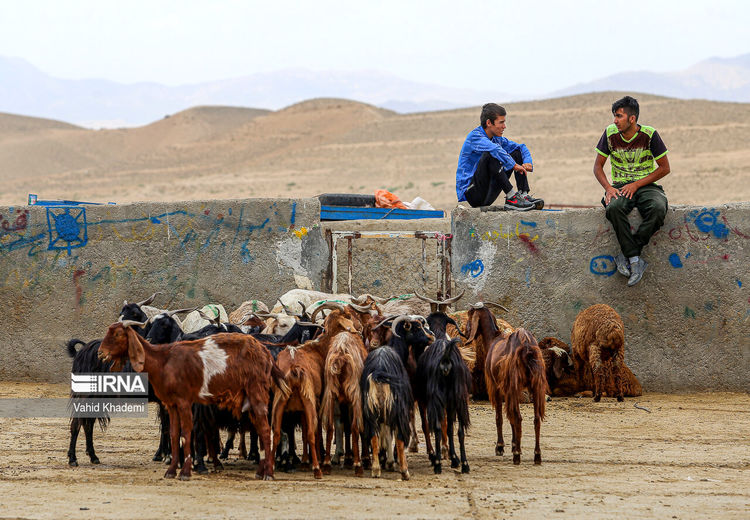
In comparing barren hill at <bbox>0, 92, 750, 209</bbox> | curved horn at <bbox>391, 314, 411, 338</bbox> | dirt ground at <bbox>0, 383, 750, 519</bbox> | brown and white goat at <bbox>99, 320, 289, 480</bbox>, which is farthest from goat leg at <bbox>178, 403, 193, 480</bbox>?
barren hill at <bbox>0, 92, 750, 209</bbox>

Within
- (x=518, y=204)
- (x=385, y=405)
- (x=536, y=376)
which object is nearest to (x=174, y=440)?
(x=385, y=405)

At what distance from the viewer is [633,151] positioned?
11086mm

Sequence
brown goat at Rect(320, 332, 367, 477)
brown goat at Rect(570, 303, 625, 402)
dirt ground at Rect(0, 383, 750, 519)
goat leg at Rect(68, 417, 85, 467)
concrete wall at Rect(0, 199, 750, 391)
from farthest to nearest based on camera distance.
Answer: concrete wall at Rect(0, 199, 750, 391), brown goat at Rect(570, 303, 625, 402), goat leg at Rect(68, 417, 85, 467), brown goat at Rect(320, 332, 367, 477), dirt ground at Rect(0, 383, 750, 519)

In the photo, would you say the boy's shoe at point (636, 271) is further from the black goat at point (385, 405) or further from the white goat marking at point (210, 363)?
the white goat marking at point (210, 363)

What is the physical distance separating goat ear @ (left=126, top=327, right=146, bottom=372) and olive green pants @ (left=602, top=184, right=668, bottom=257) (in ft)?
19.4

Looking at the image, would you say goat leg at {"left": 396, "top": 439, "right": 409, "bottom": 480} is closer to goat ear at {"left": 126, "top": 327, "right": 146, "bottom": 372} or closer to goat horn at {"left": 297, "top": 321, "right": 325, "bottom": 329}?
goat horn at {"left": 297, "top": 321, "right": 325, "bottom": 329}

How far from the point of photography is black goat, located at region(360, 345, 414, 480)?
727 centimetres

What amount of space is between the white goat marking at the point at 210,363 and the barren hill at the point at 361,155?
30.9m

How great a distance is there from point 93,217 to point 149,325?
3.69 m

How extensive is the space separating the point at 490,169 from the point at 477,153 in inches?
12.6

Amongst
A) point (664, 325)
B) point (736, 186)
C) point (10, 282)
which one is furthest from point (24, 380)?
point (736, 186)

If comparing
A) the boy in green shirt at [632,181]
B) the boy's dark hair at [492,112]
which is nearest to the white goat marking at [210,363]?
the boy in green shirt at [632,181]

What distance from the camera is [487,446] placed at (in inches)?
346

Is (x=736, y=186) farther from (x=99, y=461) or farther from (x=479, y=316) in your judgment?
(x=99, y=461)
